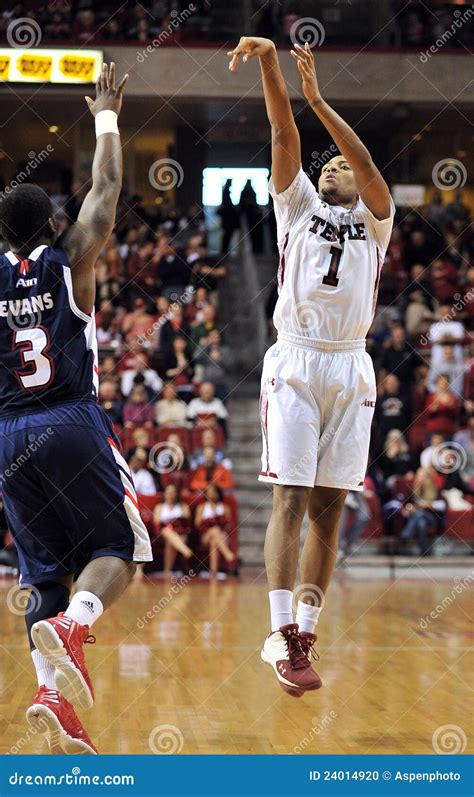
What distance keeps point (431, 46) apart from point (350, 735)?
14.2 m

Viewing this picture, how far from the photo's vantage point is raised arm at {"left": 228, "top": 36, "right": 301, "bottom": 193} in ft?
15.5

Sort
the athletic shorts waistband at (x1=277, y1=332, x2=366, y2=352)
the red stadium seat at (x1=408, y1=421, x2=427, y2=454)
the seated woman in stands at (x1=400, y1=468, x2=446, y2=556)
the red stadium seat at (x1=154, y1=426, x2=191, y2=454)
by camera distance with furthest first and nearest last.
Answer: the red stadium seat at (x1=408, y1=421, x2=427, y2=454) < the seated woman in stands at (x1=400, y1=468, x2=446, y2=556) < the red stadium seat at (x1=154, y1=426, x2=191, y2=454) < the athletic shorts waistband at (x1=277, y1=332, x2=366, y2=352)

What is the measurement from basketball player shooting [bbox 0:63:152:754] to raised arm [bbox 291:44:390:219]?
39.2 inches

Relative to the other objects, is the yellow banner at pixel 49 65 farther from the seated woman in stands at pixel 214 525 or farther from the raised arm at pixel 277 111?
the raised arm at pixel 277 111

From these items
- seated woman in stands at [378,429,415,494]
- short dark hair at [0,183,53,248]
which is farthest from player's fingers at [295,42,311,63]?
seated woman in stands at [378,429,415,494]

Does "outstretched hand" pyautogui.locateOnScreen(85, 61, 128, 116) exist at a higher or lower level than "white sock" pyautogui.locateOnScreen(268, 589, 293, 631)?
higher

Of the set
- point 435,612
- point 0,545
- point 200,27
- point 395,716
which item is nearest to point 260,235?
point 200,27

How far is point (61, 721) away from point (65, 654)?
0.48m

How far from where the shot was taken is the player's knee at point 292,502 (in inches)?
195

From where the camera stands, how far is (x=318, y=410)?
5059 millimetres

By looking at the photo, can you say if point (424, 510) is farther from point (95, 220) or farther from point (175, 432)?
point (95, 220)

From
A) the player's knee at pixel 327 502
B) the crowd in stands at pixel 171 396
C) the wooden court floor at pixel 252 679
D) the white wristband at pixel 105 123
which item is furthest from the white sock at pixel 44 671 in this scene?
the crowd in stands at pixel 171 396

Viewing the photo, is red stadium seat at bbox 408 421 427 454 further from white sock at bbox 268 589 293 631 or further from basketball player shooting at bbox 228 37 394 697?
white sock at bbox 268 589 293 631

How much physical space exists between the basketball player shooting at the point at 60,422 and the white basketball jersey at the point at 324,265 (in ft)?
3.26
